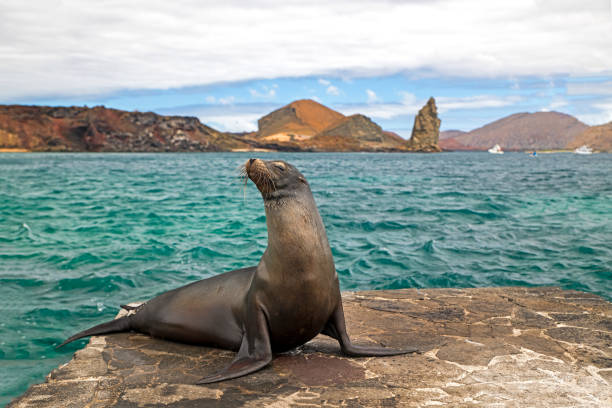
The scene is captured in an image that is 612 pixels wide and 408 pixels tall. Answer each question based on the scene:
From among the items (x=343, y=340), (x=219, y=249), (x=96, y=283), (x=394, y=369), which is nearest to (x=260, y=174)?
(x=343, y=340)

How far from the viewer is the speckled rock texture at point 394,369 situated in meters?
3.37

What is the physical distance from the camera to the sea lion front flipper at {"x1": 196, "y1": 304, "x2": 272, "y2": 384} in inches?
147

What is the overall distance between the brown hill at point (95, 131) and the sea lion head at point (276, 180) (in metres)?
127

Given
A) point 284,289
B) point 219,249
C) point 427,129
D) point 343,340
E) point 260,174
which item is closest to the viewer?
point 260,174

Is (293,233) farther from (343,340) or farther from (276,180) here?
(343,340)

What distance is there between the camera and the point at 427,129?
178 metres

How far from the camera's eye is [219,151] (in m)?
146

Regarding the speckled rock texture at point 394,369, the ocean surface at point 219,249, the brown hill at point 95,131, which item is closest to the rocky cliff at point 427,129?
the brown hill at point 95,131

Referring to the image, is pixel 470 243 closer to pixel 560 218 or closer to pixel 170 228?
pixel 560 218

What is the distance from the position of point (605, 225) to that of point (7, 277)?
47.8 feet

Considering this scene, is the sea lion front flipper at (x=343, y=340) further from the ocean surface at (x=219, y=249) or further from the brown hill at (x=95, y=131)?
the brown hill at (x=95, y=131)

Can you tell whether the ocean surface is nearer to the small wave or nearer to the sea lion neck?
the small wave

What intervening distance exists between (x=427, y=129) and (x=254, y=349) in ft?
597

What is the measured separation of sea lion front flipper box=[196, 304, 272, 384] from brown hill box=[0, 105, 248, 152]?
415 feet
